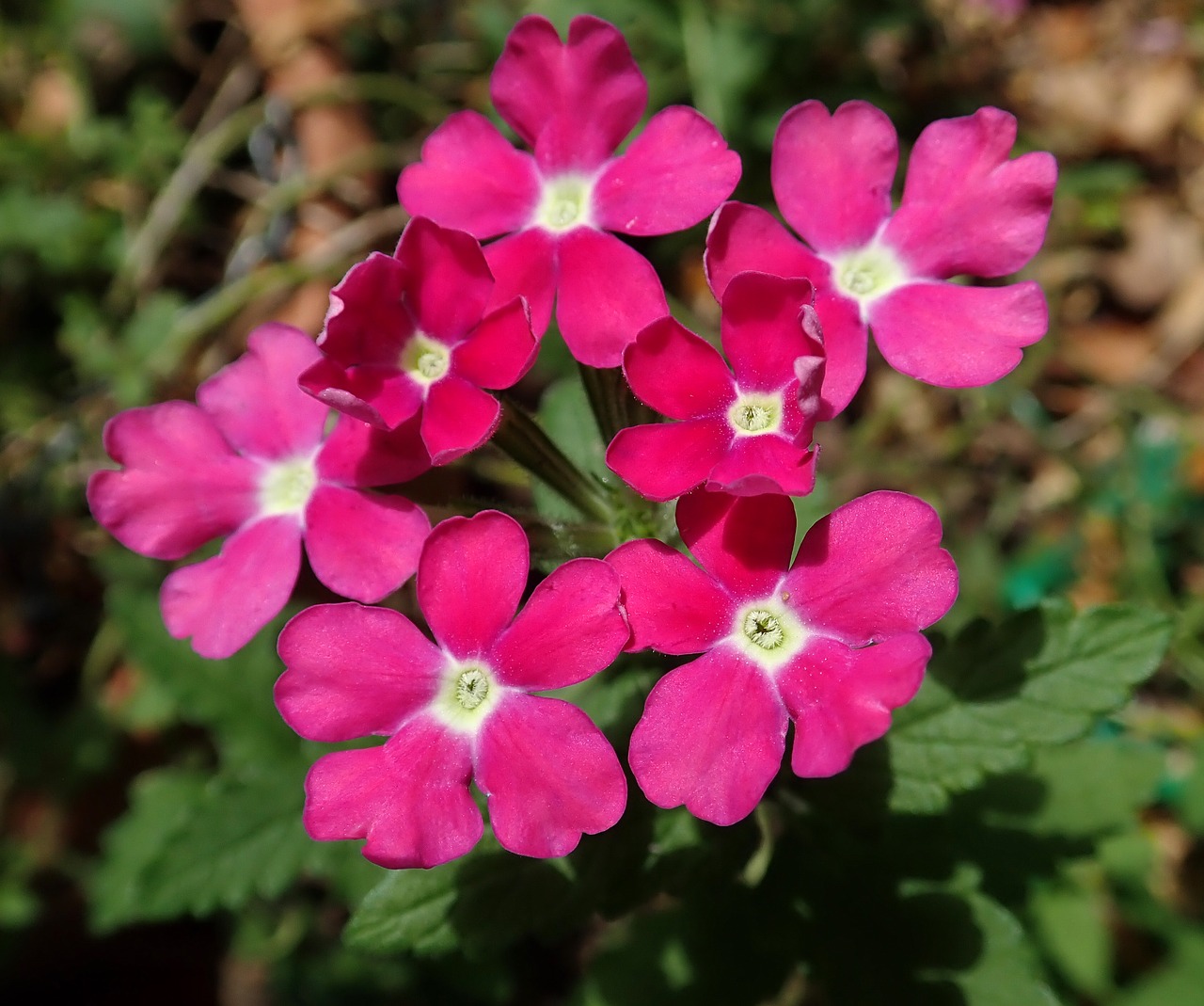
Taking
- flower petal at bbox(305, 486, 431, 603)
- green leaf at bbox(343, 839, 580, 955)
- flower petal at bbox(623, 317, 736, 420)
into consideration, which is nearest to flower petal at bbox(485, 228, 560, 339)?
flower petal at bbox(623, 317, 736, 420)

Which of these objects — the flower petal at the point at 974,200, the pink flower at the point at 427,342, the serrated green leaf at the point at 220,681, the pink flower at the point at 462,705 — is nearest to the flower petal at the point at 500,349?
the pink flower at the point at 427,342

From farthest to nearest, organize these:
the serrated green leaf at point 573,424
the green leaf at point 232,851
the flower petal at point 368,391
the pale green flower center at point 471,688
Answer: the green leaf at point 232,851
the serrated green leaf at point 573,424
the pale green flower center at point 471,688
the flower petal at point 368,391

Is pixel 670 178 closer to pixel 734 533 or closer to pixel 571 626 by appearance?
pixel 734 533

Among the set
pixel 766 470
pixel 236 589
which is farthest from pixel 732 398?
pixel 236 589

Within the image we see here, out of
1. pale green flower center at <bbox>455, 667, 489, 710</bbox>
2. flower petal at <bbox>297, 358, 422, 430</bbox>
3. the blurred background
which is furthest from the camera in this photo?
the blurred background

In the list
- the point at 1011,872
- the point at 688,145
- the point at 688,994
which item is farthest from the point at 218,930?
the point at 688,145

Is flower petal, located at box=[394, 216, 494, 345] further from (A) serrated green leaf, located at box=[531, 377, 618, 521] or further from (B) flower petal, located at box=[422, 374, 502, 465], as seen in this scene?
(A) serrated green leaf, located at box=[531, 377, 618, 521]

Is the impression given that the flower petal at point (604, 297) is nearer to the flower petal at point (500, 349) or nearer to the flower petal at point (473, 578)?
the flower petal at point (500, 349)
